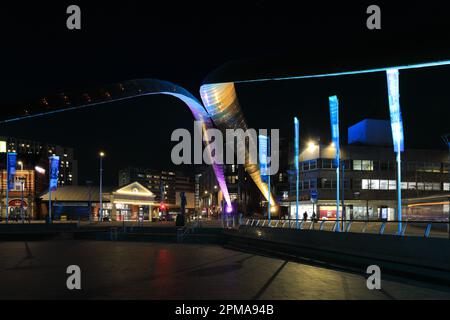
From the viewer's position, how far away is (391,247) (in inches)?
730

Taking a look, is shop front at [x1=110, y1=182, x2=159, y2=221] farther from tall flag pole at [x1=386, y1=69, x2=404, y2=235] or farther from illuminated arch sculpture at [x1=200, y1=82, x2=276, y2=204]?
tall flag pole at [x1=386, y1=69, x2=404, y2=235]

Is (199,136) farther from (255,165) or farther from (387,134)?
(387,134)

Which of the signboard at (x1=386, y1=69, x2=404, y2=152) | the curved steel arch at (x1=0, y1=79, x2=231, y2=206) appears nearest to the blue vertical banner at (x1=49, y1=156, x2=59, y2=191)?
the curved steel arch at (x1=0, y1=79, x2=231, y2=206)

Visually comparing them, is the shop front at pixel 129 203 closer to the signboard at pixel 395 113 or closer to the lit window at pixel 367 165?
the lit window at pixel 367 165

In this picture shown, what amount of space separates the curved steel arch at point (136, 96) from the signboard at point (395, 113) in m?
23.0

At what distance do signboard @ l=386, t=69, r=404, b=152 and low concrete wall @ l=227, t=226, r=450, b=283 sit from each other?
5855 mm

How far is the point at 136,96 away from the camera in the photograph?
50.3 metres

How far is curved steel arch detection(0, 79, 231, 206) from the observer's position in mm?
36344

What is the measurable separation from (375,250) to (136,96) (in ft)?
117

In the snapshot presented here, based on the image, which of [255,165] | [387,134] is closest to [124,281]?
[255,165]

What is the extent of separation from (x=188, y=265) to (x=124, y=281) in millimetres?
5126

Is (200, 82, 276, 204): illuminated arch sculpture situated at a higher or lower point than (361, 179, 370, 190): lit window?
higher

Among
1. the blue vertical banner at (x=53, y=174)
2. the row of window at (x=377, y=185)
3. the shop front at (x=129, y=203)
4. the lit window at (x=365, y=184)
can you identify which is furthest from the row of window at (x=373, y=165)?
the blue vertical banner at (x=53, y=174)

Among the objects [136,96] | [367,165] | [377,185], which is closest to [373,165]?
[367,165]
